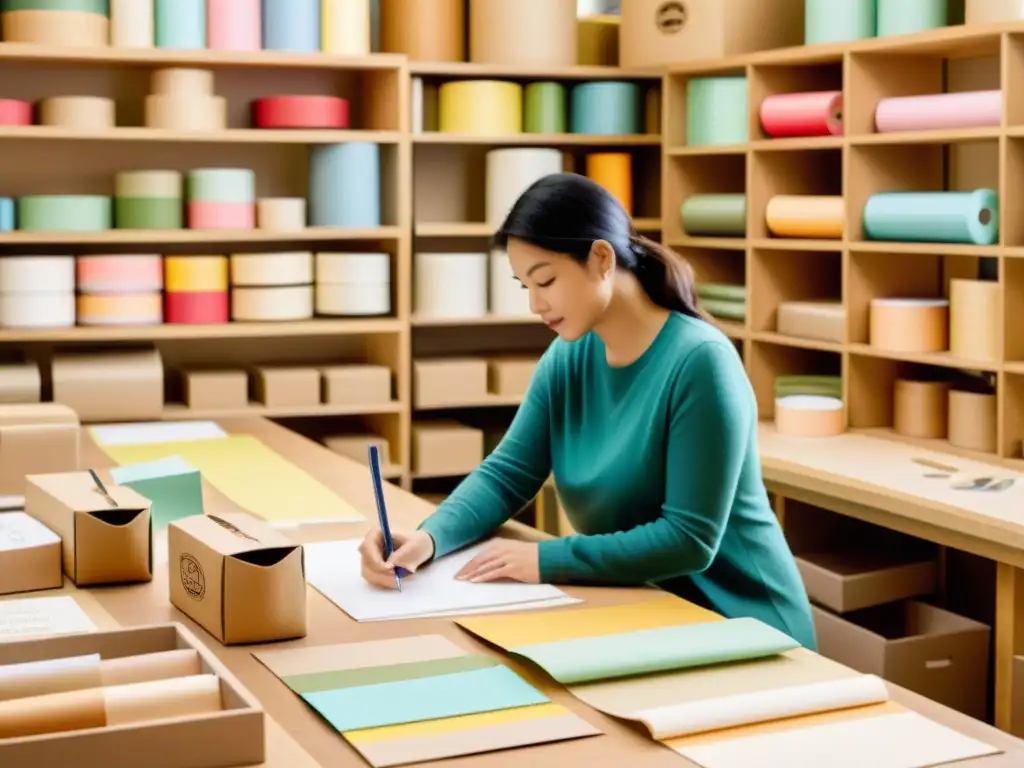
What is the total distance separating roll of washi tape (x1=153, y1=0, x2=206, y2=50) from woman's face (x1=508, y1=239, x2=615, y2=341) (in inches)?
84.2

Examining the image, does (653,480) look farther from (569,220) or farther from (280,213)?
(280,213)

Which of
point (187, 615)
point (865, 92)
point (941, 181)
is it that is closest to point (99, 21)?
point (865, 92)

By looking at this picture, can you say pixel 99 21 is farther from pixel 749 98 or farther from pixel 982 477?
pixel 982 477

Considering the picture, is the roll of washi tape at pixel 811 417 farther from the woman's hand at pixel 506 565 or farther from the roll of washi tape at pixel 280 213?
the woman's hand at pixel 506 565

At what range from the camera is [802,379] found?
390 cm

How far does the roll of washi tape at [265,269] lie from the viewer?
3.99 metres

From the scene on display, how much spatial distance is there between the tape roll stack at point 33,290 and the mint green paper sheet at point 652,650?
2.52m

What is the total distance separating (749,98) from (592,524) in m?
2.00

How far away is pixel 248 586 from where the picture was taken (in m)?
1.70

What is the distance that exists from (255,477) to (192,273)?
4.34ft

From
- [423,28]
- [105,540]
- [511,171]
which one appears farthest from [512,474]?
[423,28]

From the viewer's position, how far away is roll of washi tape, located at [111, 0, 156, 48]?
3.86 metres

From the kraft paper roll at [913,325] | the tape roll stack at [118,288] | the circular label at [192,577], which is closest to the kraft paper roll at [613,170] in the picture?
the kraft paper roll at [913,325]

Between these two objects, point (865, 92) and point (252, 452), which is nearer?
point (252, 452)
